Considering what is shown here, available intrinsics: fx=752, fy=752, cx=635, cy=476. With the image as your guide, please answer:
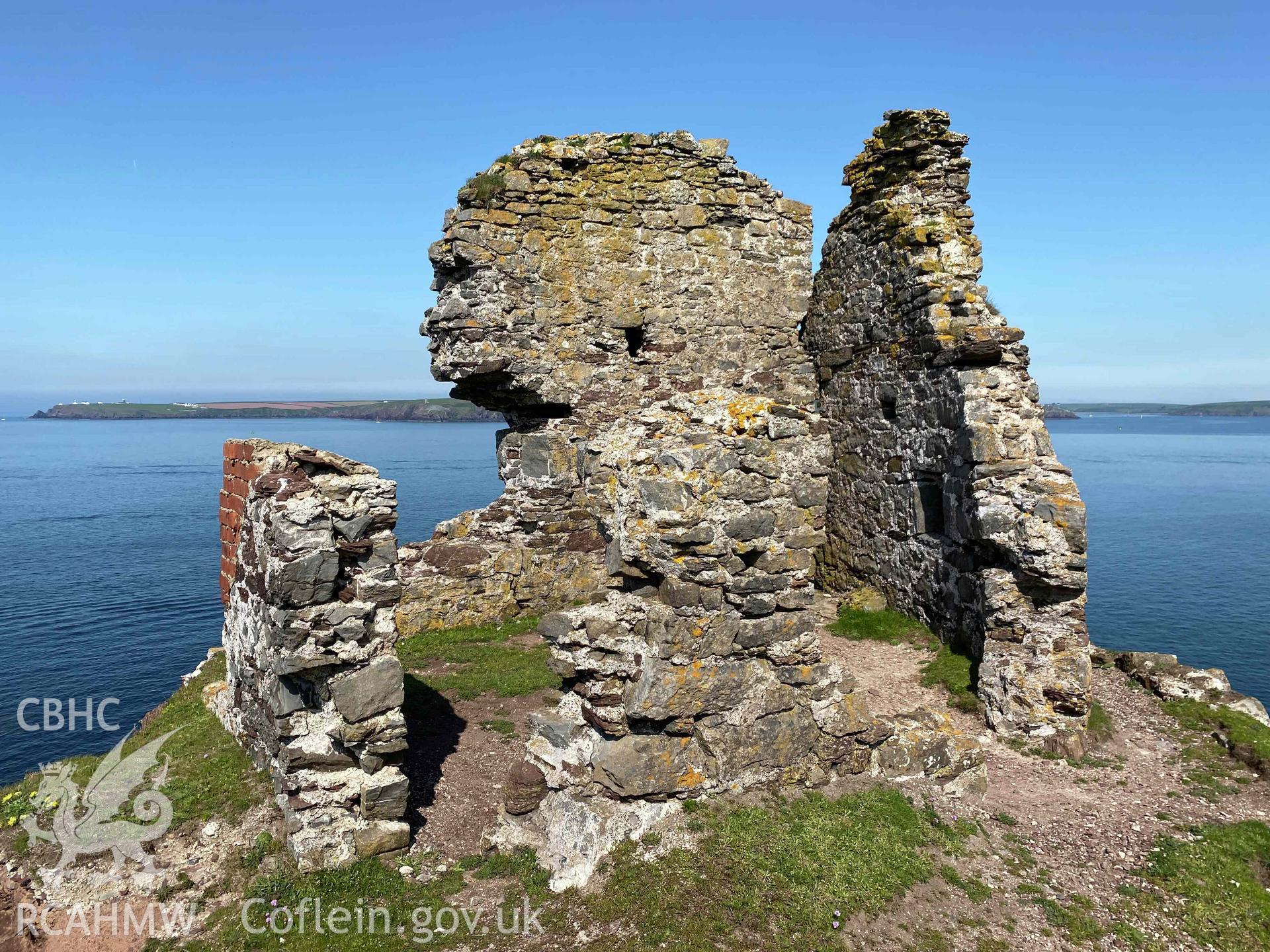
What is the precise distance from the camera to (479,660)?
11734 millimetres

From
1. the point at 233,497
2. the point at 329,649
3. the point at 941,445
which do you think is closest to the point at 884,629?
the point at 941,445

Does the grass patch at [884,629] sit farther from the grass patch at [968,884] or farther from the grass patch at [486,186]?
the grass patch at [486,186]

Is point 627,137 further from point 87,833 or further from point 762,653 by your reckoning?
point 87,833

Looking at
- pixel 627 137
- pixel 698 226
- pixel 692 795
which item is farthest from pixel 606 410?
pixel 692 795

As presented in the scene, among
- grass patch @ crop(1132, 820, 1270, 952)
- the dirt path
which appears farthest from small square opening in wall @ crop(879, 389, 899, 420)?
grass patch @ crop(1132, 820, 1270, 952)

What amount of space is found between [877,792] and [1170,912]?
2381mm

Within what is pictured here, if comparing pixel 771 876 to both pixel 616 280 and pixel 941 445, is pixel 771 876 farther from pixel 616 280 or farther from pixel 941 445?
pixel 616 280

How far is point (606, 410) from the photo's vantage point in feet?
46.5

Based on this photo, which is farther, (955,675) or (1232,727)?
(955,675)

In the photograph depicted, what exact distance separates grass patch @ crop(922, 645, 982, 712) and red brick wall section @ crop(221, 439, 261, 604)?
29.6 ft

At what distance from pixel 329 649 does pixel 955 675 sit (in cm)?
834

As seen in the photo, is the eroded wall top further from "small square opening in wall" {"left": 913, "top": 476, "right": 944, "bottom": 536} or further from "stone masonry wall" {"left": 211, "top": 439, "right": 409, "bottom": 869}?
"stone masonry wall" {"left": 211, "top": 439, "right": 409, "bottom": 869}

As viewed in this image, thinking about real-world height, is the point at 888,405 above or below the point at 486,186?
below

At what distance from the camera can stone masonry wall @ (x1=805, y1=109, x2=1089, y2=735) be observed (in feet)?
31.4
